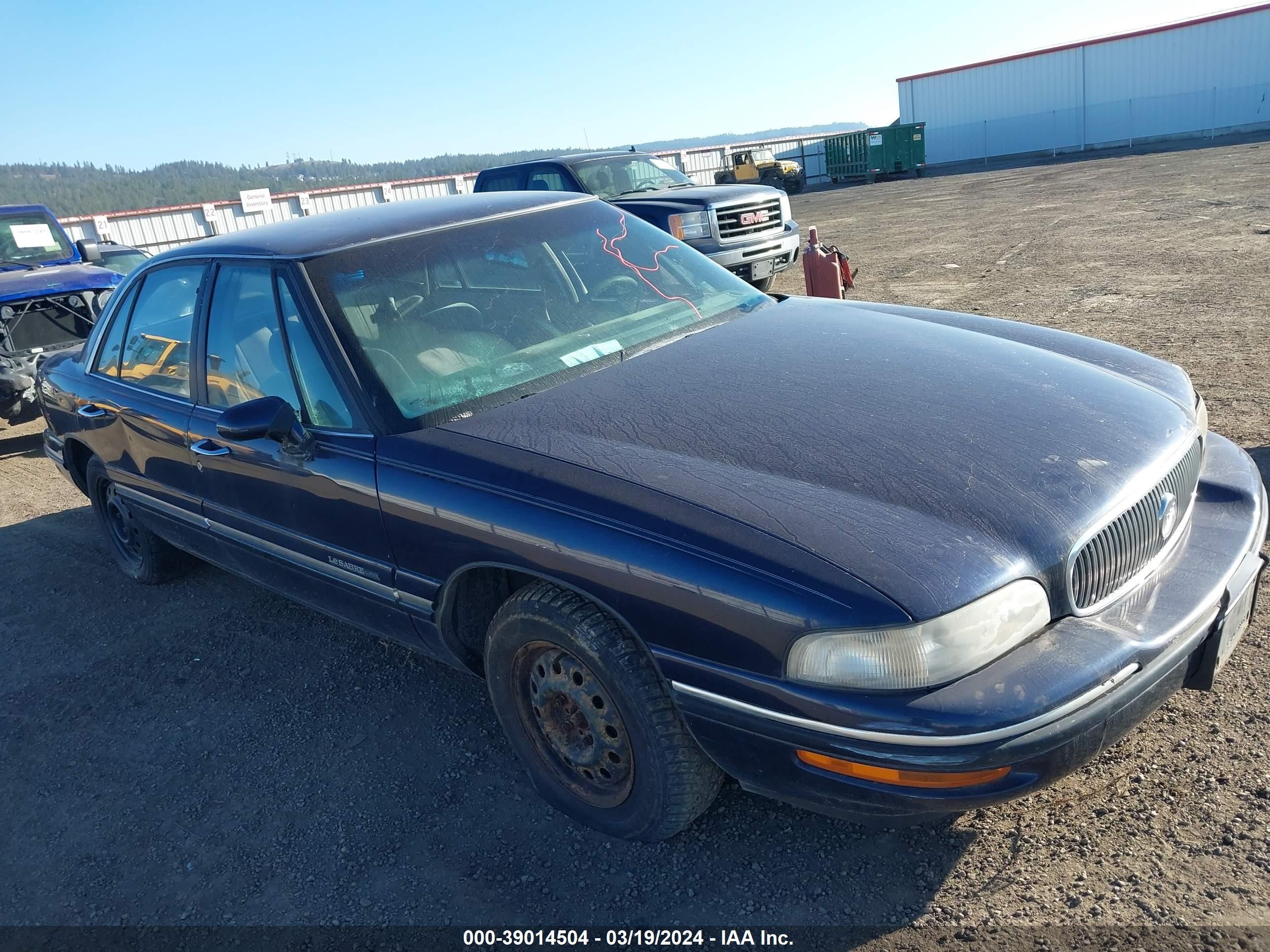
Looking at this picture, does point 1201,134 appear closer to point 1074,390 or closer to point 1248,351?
point 1248,351

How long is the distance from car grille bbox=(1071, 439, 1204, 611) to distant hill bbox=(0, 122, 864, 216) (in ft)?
307

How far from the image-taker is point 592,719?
8.31ft

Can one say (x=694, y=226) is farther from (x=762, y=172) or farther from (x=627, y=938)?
(x=762, y=172)

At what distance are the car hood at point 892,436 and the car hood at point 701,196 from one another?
6.99 m

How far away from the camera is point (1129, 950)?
6.70 feet

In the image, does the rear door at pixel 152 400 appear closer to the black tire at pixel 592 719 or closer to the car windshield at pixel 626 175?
the black tire at pixel 592 719

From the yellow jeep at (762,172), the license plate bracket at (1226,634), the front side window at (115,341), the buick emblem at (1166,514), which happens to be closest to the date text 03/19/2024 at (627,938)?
the license plate bracket at (1226,634)

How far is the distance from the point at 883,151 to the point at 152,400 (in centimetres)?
3638

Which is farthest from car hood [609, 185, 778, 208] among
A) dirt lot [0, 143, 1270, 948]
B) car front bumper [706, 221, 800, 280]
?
dirt lot [0, 143, 1270, 948]

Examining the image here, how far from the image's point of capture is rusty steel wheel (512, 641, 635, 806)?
8.25 feet

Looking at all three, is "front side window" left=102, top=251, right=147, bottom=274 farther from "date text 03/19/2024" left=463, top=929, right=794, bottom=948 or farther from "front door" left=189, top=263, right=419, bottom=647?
"date text 03/19/2024" left=463, top=929, right=794, bottom=948

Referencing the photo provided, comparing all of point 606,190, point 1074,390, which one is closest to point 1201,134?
point 606,190

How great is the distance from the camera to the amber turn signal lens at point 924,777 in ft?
6.42

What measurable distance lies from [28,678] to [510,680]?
2.68 m
